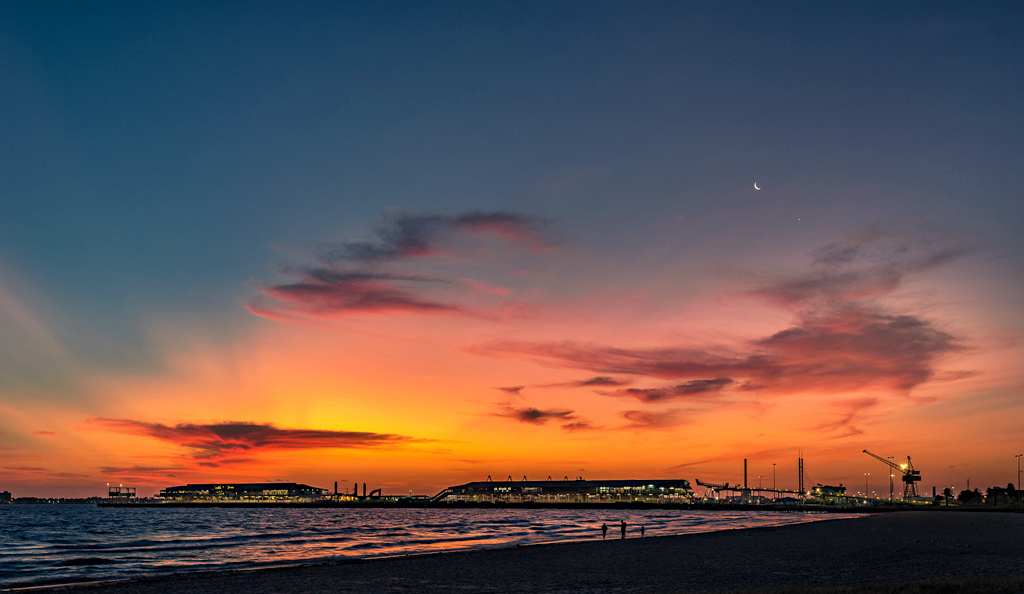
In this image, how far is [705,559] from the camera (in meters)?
48.2

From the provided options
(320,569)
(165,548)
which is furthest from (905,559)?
(165,548)

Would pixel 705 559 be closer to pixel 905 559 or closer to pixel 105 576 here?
pixel 905 559

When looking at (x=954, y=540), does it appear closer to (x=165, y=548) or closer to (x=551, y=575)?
(x=551, y=575)

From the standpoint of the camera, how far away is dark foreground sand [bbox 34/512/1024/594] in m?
31.8

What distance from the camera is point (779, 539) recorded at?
68312 millimetres

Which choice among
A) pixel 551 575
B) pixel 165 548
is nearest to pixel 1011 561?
pixel 551 575

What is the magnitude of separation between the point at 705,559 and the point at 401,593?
2439cm

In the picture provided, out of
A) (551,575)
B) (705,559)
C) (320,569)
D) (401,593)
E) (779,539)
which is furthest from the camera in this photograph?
(779,539)

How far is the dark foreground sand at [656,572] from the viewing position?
31838mm

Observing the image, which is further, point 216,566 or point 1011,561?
point 216,566

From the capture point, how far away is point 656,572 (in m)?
39.6

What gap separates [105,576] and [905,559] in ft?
161

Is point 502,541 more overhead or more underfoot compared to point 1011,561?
more underfoot

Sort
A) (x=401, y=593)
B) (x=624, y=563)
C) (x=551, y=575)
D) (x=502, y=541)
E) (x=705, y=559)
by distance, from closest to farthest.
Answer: (x=401, y=593) < (x=551, y=575) < (x=624, y=563) < (x=705, y=559) < (x=502, y=541)
